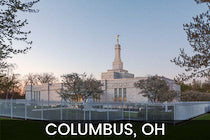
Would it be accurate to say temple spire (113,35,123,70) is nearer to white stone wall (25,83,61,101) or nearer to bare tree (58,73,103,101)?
white stone wall (25,83,61,101)

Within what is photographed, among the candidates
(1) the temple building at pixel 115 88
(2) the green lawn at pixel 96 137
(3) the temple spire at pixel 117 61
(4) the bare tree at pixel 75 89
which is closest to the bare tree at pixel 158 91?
(4) the bare tree at pixel 75 89

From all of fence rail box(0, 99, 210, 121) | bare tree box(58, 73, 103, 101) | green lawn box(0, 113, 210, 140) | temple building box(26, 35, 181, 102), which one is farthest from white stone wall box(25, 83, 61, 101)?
green lawn box(0, 113, 210, 140)

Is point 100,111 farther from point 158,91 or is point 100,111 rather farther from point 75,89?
point 158,91

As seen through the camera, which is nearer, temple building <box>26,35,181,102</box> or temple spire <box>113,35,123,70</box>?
temple building <box>26,35,181,102</box>

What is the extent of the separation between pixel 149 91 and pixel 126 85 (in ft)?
48.9

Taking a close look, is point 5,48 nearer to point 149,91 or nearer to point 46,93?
point 149,91

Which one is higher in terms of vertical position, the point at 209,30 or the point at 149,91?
the point at 209,30

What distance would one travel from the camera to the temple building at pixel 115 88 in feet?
155

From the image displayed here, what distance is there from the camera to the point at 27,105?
19.3 meters

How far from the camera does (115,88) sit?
163ft

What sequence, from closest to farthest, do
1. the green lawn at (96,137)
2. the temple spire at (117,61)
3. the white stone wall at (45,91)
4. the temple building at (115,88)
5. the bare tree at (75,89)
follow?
the green lawn at (96,137)
the bare tree at (75,89)
the temple building at (115,88)
the white stone wall at (45,91)
the temple spire at (117,61)

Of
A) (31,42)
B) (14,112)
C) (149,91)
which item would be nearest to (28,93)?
(149,91)

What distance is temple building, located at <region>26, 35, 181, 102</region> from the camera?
47.1 metres

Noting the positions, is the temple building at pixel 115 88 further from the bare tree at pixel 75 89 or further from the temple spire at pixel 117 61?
the bare tree at pixel 75 89
